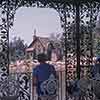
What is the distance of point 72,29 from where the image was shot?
9375 millimetres

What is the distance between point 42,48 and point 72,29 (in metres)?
0.77

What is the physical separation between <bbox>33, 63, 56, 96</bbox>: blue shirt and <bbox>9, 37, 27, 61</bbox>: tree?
1.69 ft

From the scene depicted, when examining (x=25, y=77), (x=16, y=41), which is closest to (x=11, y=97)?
(x=25, y=77)

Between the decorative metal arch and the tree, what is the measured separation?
0.12m

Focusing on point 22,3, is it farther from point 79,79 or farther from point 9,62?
point 79,79

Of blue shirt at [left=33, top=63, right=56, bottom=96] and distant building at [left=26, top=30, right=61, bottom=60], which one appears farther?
distant building at [left=26, top=30, right=61, bottom=60]

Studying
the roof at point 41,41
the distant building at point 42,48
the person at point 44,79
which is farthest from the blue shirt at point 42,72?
the roof at point 41,41

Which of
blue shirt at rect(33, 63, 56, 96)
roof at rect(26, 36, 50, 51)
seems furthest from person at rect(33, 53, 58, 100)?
roof at rect(26, 36, 50, 51)

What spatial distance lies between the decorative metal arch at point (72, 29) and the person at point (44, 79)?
322 mm

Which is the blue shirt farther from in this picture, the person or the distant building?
the distant building

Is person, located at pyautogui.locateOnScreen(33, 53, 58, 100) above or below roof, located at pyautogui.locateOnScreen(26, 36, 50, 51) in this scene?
below

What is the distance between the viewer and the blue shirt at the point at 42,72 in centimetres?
876

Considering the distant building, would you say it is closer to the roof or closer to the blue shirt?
the roof

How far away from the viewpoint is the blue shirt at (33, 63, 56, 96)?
345 inches
